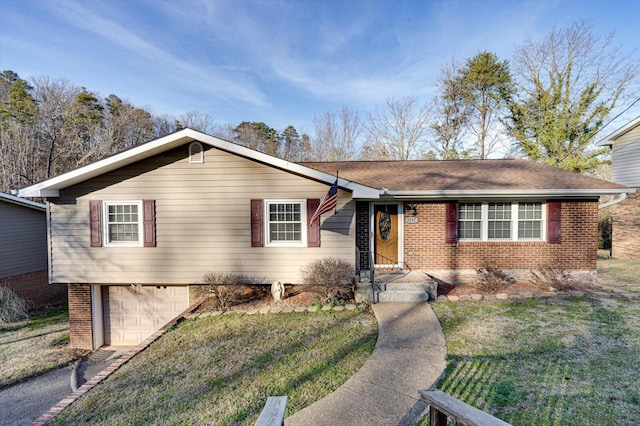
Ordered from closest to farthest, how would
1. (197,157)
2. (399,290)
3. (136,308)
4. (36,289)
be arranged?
(399,290)
(197,157)
(136,308)
(36,289)

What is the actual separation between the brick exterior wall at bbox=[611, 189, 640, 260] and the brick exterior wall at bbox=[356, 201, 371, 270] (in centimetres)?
1292

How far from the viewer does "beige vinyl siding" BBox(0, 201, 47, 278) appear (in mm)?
10914

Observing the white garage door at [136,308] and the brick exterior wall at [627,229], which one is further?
the brick exterior wall at [627,229]

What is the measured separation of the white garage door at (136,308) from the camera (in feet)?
28.8

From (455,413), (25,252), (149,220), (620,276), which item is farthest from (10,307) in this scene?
(620,276)

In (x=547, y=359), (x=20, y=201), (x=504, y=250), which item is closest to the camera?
(x=547, y=359)

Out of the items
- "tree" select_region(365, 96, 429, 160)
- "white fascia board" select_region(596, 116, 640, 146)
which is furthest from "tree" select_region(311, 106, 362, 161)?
"white fascia board" select_region(596, 116, 640, 146)

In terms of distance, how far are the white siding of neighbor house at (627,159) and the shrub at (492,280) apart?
1028 cm

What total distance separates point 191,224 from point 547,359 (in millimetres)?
7891

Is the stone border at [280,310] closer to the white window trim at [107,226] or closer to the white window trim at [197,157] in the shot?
the white window trim at [107,226]

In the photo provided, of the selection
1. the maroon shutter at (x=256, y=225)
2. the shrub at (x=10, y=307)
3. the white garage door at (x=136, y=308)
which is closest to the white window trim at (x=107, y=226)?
the white garage door at (x=136, y=308)

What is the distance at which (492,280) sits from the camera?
26.2ft

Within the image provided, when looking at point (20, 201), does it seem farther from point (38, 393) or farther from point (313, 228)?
point (313, 228)

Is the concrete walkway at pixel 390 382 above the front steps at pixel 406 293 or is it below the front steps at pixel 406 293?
below
